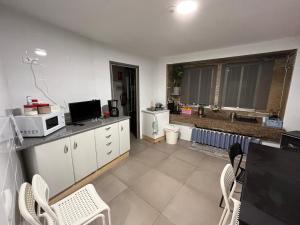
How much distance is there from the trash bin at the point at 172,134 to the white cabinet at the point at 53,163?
A: 231cm

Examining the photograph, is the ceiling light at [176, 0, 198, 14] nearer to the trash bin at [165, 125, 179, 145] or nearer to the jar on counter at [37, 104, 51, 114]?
the jar on counter at [37, 104, 51, 114]

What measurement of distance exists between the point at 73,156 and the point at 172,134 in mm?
2314

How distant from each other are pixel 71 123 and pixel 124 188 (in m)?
1.31

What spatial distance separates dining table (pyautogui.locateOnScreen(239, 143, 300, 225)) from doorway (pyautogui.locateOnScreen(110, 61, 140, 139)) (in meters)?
2.76

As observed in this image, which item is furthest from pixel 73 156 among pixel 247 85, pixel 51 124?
pixel 247 85

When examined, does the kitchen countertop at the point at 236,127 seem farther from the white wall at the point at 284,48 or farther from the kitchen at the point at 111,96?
the white wall at the point at 284,48

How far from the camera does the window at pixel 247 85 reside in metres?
2.76

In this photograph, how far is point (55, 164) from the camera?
1.59 meters

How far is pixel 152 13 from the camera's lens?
1.51 m

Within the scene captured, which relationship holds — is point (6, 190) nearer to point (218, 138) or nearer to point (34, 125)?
point (34, 125)

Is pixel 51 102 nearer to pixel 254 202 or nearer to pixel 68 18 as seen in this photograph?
pixel 68 18

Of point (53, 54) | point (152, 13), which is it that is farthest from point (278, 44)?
Result: point (53, 54)

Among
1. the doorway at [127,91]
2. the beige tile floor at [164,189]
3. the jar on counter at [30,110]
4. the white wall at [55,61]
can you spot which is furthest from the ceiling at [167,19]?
the beige tile floor at [164,189]

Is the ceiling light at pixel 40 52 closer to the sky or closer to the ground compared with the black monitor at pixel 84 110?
closer to the sky
